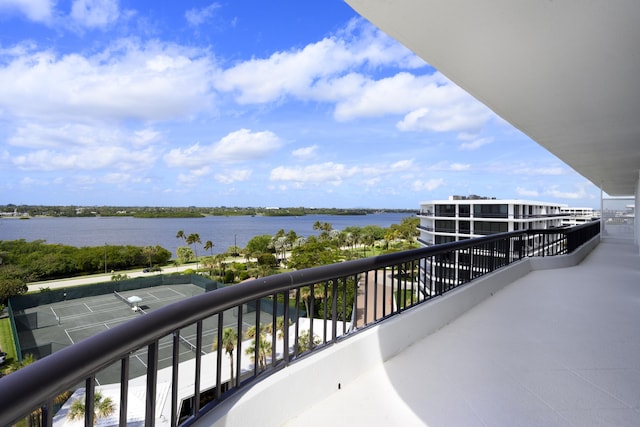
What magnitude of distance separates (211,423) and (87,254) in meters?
71.3

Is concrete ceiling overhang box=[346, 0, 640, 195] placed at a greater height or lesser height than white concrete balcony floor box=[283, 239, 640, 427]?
greater

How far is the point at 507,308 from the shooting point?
4.47 meters

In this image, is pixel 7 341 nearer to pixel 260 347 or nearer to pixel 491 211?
pixel 260 347

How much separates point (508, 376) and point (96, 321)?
1795 inches

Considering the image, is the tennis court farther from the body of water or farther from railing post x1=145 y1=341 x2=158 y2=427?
the body of water

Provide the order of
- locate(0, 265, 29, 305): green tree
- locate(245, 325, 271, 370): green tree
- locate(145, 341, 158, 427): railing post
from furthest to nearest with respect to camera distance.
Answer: locate(0, 265, 29, 305): green tree < locate(245, 325, 271, 370): green tree < locate(145, 341, 158, 427): railing post

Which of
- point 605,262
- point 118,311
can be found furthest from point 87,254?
point 605,262

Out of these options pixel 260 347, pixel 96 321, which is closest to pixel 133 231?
pixel 96 321

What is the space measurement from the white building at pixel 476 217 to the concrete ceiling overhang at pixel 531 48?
116ft

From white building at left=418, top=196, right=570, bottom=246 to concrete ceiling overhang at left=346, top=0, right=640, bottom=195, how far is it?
35.4 meters

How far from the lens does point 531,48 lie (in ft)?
9.71

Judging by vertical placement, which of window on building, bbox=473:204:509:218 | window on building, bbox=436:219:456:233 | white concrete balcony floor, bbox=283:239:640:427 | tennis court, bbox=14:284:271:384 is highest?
window on building, bbox=473:204:509:218

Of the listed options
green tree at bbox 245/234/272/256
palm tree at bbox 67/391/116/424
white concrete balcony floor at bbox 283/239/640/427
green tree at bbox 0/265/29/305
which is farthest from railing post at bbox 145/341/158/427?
green tree at bbox 245/234/272/256

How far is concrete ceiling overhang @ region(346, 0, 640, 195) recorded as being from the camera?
7.88 feet
